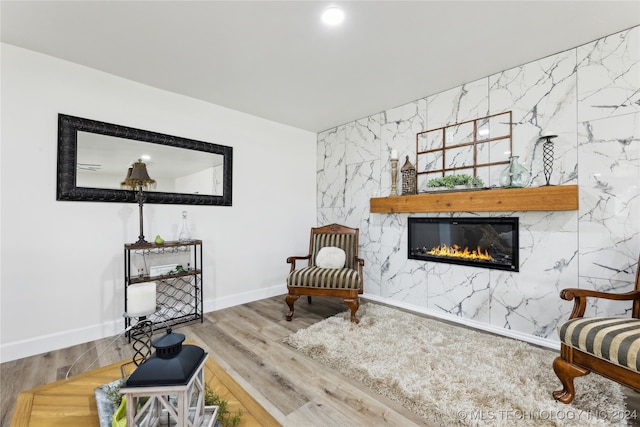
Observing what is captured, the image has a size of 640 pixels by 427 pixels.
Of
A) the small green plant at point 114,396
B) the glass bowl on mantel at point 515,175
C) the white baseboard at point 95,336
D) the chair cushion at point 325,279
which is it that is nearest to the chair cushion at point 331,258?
the chair cushion at point 325,279

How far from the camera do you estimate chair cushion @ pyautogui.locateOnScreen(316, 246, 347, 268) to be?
3.21 meters

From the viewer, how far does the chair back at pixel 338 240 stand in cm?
336

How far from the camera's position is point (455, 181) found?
→ 2832 mm

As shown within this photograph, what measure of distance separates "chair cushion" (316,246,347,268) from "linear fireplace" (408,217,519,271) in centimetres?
86

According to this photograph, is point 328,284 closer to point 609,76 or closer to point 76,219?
point 76,219

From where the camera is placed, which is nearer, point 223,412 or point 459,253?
point 223,412

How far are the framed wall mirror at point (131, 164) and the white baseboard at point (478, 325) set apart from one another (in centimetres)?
243

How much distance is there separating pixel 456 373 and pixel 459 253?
4.62 feet

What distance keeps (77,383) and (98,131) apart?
2.25 m

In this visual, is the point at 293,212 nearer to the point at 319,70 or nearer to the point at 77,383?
the point at 319,70

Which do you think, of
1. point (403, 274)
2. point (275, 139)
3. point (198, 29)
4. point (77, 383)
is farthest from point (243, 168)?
point (77, 383)

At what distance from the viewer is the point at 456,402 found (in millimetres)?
1607

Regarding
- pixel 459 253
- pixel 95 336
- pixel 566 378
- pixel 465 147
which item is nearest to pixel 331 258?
pixel 459 253

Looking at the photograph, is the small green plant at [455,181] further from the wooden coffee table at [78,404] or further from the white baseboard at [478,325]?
the wooden coffee table at [78,404]
